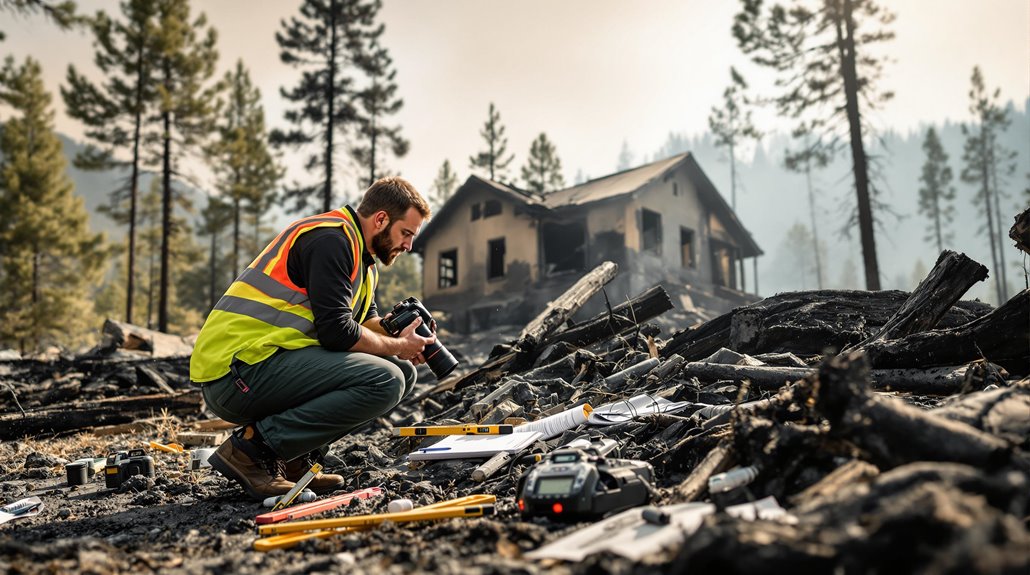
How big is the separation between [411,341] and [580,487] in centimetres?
187

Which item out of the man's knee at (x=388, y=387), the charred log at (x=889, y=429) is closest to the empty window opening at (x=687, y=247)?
the man's knee at (x=388, y=387)

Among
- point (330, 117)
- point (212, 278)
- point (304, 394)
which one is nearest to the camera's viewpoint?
point (304, 394)

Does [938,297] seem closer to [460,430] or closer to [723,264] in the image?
[460,430]

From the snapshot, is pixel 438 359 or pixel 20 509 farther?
pixel 438 359

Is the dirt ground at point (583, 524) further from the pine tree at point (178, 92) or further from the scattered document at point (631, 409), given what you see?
the pine tree at point (178, 92)

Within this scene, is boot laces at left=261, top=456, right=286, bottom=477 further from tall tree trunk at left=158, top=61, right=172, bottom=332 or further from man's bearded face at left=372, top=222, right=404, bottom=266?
tall tree trunk at left=158, top=61, right=172, bottom=332

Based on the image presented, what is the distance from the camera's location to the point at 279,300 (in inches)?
135

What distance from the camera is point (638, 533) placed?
1.87 m

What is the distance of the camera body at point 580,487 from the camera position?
224 centimetres

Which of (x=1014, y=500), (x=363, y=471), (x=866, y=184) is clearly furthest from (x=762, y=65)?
(x=1014, y=500)

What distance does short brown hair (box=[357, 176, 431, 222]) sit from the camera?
3.71m

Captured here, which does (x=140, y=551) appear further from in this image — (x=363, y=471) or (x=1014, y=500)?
(x=1014, y=500)

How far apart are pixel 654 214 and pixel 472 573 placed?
23.5 metres

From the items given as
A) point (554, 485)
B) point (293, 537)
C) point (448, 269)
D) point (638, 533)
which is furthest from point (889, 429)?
point (448, 269)
